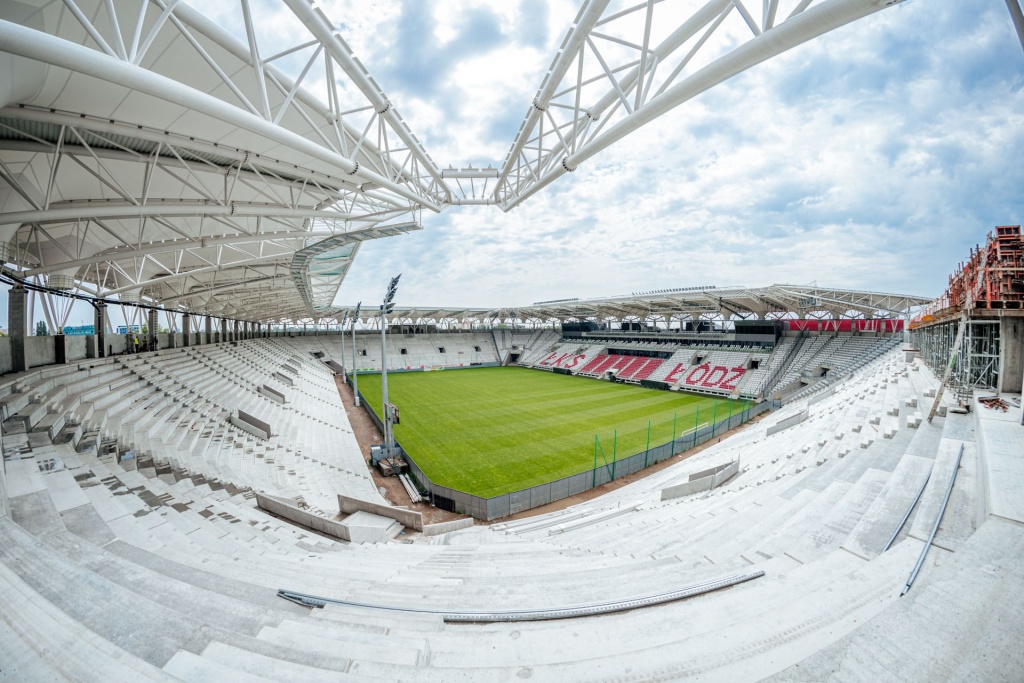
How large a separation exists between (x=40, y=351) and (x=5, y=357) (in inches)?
81.2

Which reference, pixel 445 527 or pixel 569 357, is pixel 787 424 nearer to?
pixel 445 527

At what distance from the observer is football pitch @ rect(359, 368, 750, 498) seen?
16188 millimetres

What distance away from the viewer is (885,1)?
11.3ft

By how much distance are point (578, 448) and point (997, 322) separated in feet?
46.7

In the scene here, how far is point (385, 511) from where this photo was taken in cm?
970

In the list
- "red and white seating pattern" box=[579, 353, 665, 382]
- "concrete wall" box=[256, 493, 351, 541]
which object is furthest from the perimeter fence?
"red and white seating pattern" box=[579, 353, 665, 382]

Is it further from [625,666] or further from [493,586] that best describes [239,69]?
[625,666]

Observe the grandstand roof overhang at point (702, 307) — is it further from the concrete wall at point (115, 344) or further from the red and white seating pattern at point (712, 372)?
the concrete wall at point (115, 344)

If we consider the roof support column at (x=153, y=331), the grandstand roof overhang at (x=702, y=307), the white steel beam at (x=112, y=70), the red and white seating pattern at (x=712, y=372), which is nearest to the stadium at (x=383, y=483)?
the white steel beam at (x=112, y=70)

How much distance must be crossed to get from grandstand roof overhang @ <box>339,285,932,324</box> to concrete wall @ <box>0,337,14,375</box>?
117 feet

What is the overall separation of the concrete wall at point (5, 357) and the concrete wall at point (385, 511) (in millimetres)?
11349

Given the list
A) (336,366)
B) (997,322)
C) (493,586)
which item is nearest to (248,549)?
(493,586)

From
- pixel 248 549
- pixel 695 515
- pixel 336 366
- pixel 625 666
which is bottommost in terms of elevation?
pixel 336 366

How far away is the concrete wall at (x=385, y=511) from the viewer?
31.0ft
